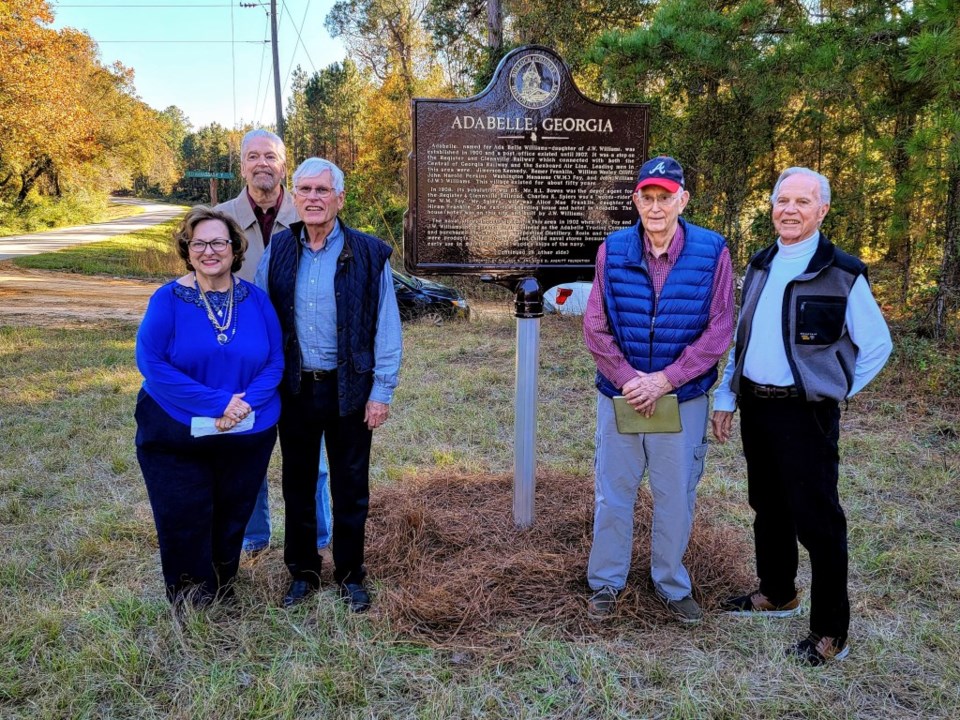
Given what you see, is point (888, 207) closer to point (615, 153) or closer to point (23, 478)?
point (615, 153)

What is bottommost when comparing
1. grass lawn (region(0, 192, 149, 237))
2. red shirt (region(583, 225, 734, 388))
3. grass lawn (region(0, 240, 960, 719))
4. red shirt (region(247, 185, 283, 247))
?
grass lawn (region(0, 240, 960, 719))

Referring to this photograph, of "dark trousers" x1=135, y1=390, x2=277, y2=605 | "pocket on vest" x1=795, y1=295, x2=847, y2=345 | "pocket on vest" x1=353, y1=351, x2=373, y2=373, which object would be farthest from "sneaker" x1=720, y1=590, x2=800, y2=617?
"dark trousers" x1=135, y1=390, x2=277, y2=605

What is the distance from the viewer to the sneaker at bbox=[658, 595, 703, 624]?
312cm

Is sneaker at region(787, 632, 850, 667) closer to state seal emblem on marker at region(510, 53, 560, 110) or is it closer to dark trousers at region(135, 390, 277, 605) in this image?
dark trousers at region(135, 390, 277, 605)

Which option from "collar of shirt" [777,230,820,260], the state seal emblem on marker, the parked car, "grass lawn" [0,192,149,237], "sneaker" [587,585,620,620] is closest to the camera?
"collar of shirt" [777,230,820,260]

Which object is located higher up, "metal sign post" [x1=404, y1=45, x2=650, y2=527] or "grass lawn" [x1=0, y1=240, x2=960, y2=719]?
"metal sign post" [x1=404, y1=45, x2=650, y2=527]

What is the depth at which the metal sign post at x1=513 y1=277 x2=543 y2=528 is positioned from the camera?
3.81 metres

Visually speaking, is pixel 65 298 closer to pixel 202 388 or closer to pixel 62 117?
pixel 62 117

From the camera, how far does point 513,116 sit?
12.6ft

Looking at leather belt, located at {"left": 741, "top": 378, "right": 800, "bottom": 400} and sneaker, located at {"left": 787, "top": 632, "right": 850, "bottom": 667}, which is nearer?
leather belt, located at {"left": 741, "top": 378, "right": 800, "bottom": 400}

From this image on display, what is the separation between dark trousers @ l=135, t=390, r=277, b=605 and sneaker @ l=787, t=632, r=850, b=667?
2.34 m

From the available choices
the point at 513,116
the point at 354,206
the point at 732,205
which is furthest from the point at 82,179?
the point at 513,116

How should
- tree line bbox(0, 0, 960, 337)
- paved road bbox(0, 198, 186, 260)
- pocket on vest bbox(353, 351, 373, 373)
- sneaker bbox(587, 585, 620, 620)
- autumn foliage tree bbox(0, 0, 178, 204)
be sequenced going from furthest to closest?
1. paved road bbox(0, 198, 186, 260)
2. autumn foliage tree bbox(0, 0, 178, 204)
3. tree line bbox(0, 0, 960, 337)
4. sneaker bbox(587, 585, 620, 620)
5. pocket on vest bbox(353, 351, 373, 373)

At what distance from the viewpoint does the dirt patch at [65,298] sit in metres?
11.4
